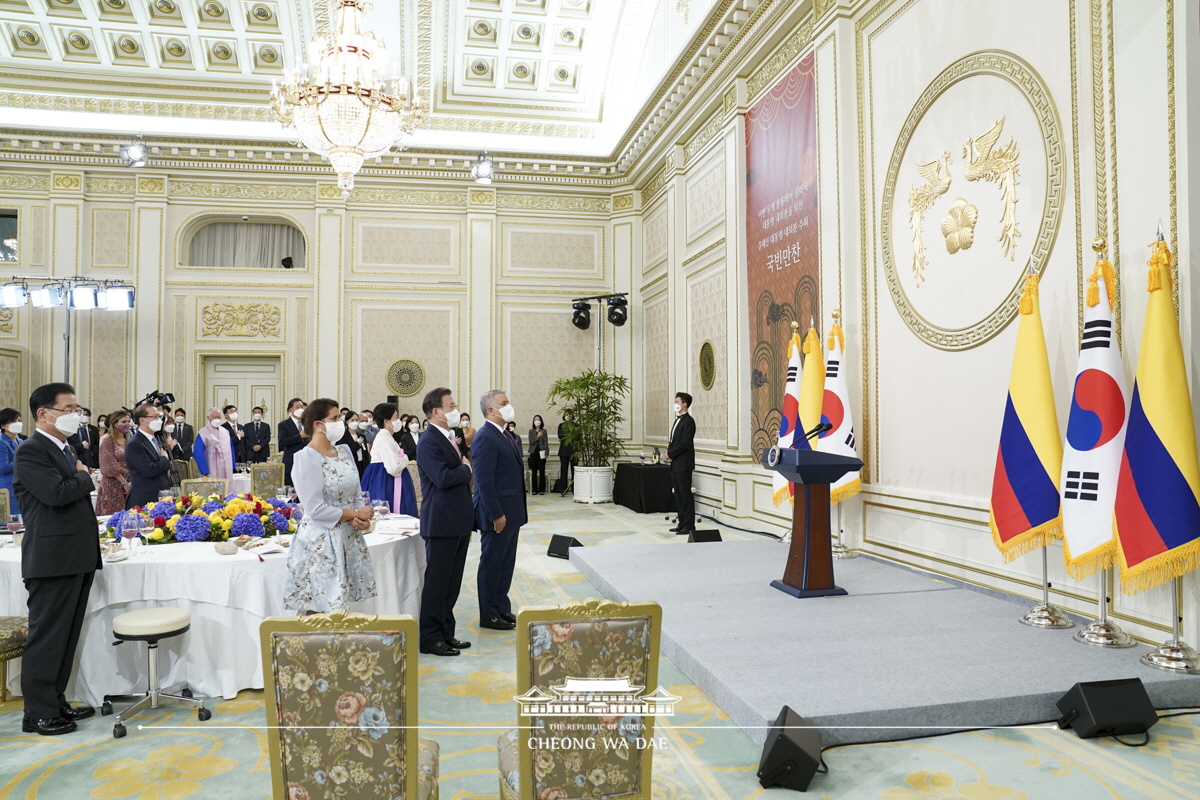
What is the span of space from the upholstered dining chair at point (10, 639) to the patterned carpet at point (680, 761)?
16cm

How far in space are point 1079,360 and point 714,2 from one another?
5765mm

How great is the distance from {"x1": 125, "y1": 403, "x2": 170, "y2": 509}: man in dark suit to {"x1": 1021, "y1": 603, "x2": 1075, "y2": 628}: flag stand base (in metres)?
5.80

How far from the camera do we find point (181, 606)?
351 centimetres

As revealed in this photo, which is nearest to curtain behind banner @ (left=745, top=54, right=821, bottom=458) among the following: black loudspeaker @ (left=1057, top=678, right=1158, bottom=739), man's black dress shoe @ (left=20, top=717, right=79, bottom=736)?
black loudspeaker @ (left=1057, top=678, right=1158, bottom=739)

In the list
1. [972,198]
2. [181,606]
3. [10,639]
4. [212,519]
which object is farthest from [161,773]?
[972,198]

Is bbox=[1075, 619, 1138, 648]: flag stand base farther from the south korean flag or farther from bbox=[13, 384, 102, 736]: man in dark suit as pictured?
bbox=[13, 384, 102, 736]: man in dark suit

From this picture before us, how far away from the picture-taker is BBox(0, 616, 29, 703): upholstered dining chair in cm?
318

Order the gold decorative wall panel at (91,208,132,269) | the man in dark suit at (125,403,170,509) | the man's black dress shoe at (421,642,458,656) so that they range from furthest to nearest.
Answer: the gold decorative wall panel at (91,208,132,269) → the man in dark suit at (125,403,170,509) → the man's black dress shoe at (421,642,458,656)

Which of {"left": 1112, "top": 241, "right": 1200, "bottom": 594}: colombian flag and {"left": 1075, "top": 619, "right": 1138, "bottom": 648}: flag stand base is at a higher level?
{"left": 1112, "top": 241, "right": 1200, "bottom": 594}: colombian flag

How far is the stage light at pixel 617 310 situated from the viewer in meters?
12.1

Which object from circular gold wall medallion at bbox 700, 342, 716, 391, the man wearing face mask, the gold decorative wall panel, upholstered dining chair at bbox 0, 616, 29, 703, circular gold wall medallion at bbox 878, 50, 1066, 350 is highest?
the gold decorative wall panel

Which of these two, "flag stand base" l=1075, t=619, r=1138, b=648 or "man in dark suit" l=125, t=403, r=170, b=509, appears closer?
"flag stand base" l=1075, t=619, r=1138, b=648

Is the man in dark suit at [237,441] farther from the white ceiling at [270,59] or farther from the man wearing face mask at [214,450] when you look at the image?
the white ceiling at [270,59]

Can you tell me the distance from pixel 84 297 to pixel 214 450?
4191 millimetres
